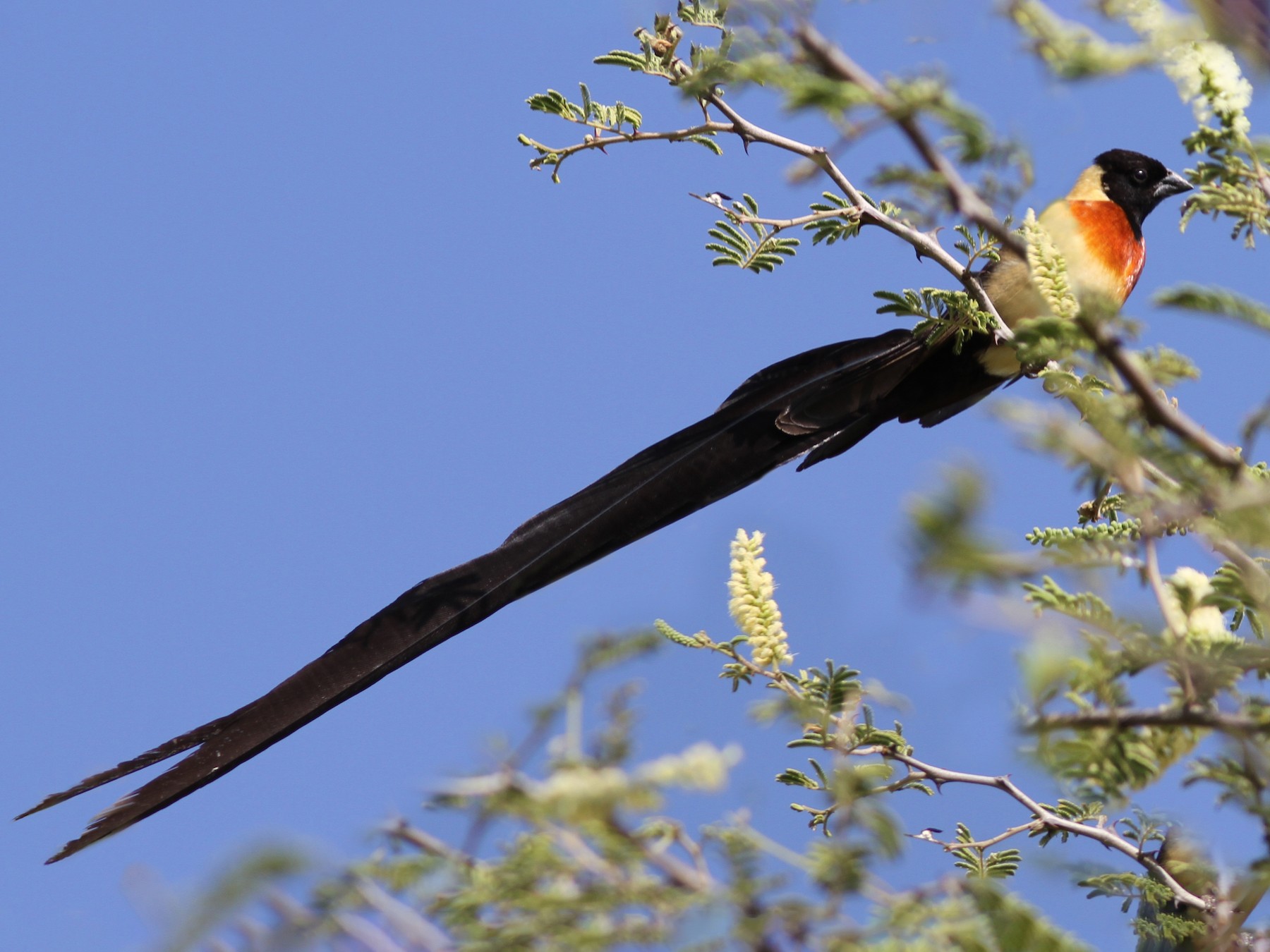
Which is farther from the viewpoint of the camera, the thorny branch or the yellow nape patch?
the yellow nape patch

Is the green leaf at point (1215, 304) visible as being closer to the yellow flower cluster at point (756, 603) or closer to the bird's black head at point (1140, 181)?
the yellow flower cluster at point (756, 603)

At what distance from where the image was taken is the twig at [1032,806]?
5.33ft

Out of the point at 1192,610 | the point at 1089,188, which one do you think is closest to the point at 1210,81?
the point at 1192,610

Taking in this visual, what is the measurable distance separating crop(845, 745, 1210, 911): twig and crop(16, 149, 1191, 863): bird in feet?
1.69

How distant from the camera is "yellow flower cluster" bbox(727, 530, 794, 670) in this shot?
114 centimetres

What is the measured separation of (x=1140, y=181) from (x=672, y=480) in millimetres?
2043

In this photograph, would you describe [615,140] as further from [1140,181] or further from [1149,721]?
[1140,181]

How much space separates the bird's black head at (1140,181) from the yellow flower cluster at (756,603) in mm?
2526

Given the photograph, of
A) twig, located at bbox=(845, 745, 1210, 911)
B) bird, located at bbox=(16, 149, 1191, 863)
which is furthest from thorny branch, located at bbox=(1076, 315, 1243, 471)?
twig, located at bbox=(845, 745, 1210, 911)

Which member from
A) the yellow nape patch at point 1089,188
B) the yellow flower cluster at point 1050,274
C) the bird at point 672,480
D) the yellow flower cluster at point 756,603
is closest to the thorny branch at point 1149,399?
the bird at point 672,480

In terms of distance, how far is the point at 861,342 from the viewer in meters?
2.35

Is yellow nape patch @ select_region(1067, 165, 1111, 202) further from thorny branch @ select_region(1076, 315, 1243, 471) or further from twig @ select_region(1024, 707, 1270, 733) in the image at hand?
twig @ select_region(1024, 707, 1270, 733)

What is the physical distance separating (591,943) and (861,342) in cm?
172

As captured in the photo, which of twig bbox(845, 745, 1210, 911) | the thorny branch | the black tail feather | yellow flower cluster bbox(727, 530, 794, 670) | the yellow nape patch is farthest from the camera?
the yellow nape patch
